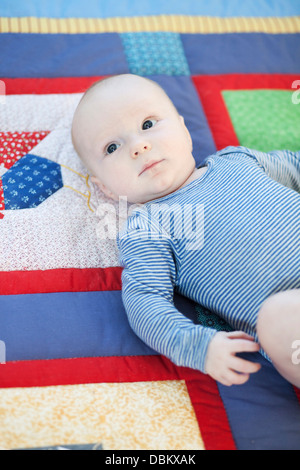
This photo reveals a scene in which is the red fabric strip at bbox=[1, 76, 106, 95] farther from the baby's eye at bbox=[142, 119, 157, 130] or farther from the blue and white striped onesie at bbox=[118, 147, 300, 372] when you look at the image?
the blue and white striped onesie at bbox=[118, 147, 300, 372]

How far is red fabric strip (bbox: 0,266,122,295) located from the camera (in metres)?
1.00

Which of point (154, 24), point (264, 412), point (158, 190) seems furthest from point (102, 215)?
point (154, 24)

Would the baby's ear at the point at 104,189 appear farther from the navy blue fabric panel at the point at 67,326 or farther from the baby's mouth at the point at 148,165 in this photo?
the navy blue fabric panel at the point at 67,326

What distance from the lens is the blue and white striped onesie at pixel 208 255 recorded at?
878 mm

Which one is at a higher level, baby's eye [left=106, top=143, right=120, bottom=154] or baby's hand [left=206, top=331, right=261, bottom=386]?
baby's eye [left=106, top=143, right=120, bottom=154]

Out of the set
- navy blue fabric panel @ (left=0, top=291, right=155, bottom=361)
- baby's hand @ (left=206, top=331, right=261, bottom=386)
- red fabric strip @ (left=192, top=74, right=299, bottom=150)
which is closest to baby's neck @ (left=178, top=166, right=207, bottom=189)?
red fabric strip @ (left=192, top=74, right=299, bottom=150)

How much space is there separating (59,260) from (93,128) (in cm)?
30

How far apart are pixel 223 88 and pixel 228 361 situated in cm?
92

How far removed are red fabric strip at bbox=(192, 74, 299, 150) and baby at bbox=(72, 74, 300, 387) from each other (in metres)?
0.19

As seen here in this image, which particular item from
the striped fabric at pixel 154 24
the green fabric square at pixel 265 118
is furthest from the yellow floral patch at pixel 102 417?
the striped fabric at pixel 154 24

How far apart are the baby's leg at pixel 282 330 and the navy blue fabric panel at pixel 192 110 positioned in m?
0.53

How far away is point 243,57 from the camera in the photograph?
157cm

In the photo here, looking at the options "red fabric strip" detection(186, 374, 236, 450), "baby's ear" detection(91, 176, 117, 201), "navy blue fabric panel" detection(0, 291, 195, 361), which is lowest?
"red fabric strip" detection(186, 374, 236, 450)
